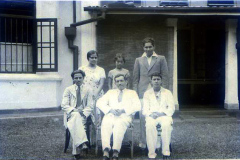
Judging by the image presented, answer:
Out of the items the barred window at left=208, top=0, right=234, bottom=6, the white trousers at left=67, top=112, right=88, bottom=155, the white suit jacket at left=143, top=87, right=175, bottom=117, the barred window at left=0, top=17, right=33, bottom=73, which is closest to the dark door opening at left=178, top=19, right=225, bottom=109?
the barred window at left=208, top=0, right=234, bottom=6

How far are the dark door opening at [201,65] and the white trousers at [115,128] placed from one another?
754cm

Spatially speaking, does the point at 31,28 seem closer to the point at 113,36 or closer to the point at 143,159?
the point at 113,36

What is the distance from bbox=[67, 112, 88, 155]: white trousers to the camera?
5070 mm

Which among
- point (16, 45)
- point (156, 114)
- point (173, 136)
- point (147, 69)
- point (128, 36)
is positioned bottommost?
point (173, 136)

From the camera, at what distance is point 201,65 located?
12641 mm

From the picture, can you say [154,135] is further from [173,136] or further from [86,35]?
[86,35]

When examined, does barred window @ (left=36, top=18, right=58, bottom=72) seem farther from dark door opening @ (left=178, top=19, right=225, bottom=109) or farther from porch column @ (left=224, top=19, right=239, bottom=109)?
porch column @ (left=224, top=19, right=239, bottom=109)

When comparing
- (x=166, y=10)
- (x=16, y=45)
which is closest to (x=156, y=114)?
(x=166, y=10)

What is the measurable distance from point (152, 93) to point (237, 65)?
5.55m

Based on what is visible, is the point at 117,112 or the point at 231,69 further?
the point at 231,69

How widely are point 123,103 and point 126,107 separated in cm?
9

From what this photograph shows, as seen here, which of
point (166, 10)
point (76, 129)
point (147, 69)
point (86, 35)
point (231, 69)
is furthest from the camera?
point (231, 69)

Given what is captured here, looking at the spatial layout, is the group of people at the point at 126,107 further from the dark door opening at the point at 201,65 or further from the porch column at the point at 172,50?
the dark door opening at the point at 201,65

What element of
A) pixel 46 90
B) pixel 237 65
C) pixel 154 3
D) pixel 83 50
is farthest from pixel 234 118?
pixel 46 90
